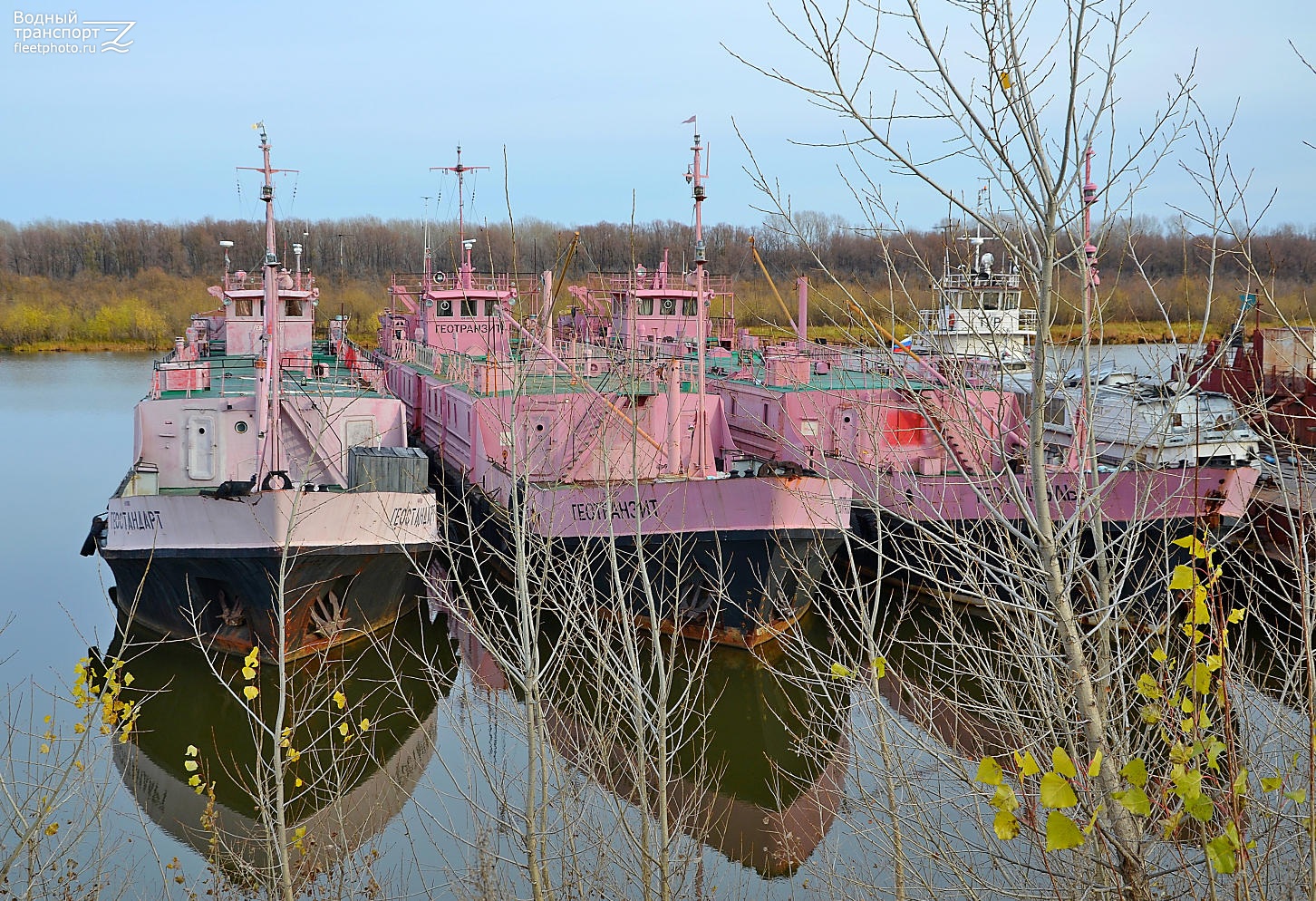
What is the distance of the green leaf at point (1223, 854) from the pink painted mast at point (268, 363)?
14.1m

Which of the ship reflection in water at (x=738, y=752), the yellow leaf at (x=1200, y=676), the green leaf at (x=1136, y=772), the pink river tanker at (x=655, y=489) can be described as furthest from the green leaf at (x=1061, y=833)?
the pink river tanker at (x=655, y=489)

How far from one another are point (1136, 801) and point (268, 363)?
48.4 ft

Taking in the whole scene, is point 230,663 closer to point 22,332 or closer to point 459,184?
point 459,184

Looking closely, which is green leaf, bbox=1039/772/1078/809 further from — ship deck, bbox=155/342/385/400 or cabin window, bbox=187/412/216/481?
cabin window, bbox=187/412/216/481

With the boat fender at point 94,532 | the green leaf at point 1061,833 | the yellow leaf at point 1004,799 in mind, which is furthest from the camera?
the boat fender at point 94,532

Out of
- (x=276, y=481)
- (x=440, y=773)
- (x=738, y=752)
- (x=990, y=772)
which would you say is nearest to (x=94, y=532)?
(x=276, y=481)

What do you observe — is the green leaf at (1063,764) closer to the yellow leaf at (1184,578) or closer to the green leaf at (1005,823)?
the green leaf at (1005,823)

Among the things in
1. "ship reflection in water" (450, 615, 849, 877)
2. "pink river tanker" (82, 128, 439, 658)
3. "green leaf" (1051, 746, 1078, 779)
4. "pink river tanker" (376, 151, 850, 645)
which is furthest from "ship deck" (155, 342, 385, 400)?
"green leaf" (1051, 746, 1078, 779)

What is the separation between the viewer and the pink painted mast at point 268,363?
15.5 m

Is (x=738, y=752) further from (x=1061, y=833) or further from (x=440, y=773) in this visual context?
(x=1061, y=833)

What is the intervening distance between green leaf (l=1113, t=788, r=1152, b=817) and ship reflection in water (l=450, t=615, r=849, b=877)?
22.6 ft

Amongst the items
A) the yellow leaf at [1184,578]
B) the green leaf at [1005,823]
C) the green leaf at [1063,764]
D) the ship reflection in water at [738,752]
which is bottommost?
the ship reflection in water at [738,752]

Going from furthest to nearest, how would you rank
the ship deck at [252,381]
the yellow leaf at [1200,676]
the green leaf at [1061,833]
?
the ship deck at [252,381], the yellow leaf at [1200,676], the green leaf at [1061,833]

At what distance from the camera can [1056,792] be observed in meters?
3.11
